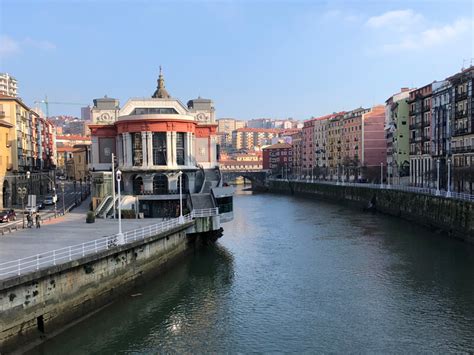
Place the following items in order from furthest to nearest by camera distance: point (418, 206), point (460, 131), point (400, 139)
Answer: point (400, 139)
point (460, 131)
point (418, 206)

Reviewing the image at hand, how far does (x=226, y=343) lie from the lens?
25.9 m

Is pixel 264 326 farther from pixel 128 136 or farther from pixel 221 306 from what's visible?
pixel 128 136

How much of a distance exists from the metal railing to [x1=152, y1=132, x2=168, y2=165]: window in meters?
13.3

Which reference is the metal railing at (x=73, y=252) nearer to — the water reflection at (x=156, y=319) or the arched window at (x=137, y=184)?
the water reflection at (x=156, y=319)

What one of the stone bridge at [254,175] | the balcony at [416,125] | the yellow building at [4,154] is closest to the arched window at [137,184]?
the yellow building at [4,154]

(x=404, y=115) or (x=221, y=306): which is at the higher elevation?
(x=404, y=115)

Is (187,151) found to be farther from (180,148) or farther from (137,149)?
(137,149)

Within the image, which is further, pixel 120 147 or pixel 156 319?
pixel 120 147

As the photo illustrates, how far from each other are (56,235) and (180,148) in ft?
81.0

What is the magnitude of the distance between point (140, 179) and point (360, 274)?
30.3m

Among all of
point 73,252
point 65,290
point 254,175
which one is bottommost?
point 65,290

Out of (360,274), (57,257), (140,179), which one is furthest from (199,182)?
(57,257)

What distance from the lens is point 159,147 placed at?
2277 inches

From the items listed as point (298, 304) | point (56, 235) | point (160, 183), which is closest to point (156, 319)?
point (298, 304)
